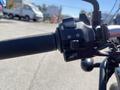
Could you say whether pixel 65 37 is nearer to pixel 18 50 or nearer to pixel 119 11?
pixel 18 50

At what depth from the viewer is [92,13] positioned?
159 centimetres

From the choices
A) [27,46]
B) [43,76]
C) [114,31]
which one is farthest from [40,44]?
[43,76]

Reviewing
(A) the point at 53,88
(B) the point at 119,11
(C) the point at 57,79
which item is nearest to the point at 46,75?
(C) the point at 57,79

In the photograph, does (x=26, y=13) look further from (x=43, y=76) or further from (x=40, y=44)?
(x=40, y=44)

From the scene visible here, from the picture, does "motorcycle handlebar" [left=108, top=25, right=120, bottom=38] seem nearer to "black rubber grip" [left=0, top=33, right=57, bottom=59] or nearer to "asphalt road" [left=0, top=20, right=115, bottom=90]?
"black rubber grip" [left=0, top=33, right=57, bottom=59]

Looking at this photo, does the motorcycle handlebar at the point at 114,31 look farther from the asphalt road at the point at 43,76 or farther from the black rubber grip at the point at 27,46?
the asphalt road at the point at 43,76

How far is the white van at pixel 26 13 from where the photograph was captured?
4169 centimetres

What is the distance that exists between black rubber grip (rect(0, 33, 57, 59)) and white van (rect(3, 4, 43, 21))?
40.2 meters

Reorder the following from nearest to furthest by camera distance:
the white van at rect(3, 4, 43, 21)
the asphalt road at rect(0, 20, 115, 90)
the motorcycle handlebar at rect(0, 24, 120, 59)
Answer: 1. the motorcycle handlebar at rect(0, 24, 120, 59)
2. the asphalt road at rect(0, 20, 115, 90)
3. the white van at rect(3, 4, 43, 21)

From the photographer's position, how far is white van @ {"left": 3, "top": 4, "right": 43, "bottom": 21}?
41.7 metres

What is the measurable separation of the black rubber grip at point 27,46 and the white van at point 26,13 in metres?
40.2

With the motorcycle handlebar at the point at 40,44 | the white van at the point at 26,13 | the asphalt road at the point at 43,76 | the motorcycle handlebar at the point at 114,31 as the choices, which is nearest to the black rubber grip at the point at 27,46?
the motorcycle handlebar at the point at 40,44

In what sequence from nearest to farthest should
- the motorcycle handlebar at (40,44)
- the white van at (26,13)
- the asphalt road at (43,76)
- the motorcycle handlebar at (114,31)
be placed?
the motorcycle handlebar at (40,44)
the motorcycle handlebar at (114,31)
the asphalt road at (43,76)
the white van at (26,13)

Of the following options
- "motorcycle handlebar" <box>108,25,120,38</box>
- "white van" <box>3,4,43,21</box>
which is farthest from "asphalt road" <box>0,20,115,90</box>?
"white van" <box>3,4,43,21</box>
